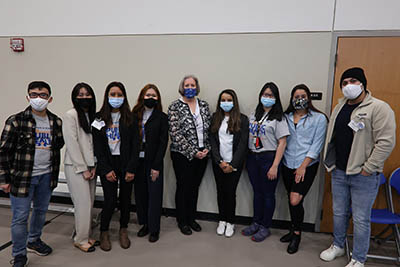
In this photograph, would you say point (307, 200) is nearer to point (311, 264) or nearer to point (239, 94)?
point (311, 264)

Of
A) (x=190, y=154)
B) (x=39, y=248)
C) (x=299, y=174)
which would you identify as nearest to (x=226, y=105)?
(x=190, y=154)

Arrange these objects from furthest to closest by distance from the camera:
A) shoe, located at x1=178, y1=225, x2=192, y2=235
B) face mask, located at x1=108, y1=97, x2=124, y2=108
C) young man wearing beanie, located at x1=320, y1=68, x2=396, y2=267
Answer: shoe, located at x1=178, y1=225, x2=192, y2=235, face mask, located at x1=108, y1=97, x2=124, y2=108, young man wearing beanie, located at x1=320, y1=68, x2=396, y2=267

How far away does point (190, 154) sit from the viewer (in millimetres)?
2586

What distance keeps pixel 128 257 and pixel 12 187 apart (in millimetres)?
1126

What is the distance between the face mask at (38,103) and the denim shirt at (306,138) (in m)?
2.20

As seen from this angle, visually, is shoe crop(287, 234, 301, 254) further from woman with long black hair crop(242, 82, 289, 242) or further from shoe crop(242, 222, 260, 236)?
shoe crop(242, 222, 260, 236)

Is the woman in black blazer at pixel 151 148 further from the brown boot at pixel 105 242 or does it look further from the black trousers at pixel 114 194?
the brown boot at pixel 105 242

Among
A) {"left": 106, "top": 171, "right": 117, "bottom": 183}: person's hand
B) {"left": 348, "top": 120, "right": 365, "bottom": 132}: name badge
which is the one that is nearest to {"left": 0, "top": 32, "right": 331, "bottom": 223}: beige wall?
{"left": 348, "top": 120, "right": 365, "bottom": 132}: name badge

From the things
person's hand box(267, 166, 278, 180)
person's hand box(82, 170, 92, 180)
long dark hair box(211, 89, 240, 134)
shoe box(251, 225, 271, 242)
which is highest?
long dark hair box(211, 89, 240, 134)

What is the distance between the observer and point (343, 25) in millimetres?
2590

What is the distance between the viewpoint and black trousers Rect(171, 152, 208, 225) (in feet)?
8.75

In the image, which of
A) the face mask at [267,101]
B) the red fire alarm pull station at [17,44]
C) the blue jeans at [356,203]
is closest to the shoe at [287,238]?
the blue jeans at [356,203]

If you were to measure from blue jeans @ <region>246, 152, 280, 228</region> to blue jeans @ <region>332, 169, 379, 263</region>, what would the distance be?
57 cm

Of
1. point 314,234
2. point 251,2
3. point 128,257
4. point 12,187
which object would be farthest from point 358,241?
point 12,187
